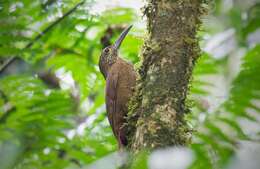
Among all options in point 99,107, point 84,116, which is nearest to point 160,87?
point 99,107

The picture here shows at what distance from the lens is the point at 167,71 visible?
95.3 inches

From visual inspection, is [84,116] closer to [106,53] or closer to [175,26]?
[106,53]

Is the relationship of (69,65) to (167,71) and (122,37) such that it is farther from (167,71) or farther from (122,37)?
(167,71)

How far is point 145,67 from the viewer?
2.68 m

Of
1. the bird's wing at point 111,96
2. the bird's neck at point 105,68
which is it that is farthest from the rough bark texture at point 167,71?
the bird's neck at point 105,68

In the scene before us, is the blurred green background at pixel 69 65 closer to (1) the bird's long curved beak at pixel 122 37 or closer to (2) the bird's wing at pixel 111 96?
(1) the bird's long curved beak at pixel 122 37

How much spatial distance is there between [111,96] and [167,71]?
1.84m

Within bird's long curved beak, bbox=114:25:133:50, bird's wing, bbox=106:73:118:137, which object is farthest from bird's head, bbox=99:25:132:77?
bird's wing, bbox=106:73:118:137

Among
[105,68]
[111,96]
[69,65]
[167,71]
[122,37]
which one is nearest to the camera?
[167,71]

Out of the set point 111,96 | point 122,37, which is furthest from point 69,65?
point 111,96

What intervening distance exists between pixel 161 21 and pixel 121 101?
1.59m

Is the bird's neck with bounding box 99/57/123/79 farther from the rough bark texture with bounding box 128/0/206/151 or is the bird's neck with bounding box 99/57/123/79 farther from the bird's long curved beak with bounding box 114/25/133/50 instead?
the rough bark texture with bounding box 128/0/206/151

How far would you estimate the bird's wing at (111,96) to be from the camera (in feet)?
13.3

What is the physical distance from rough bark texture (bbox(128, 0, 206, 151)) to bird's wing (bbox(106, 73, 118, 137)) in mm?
1319
